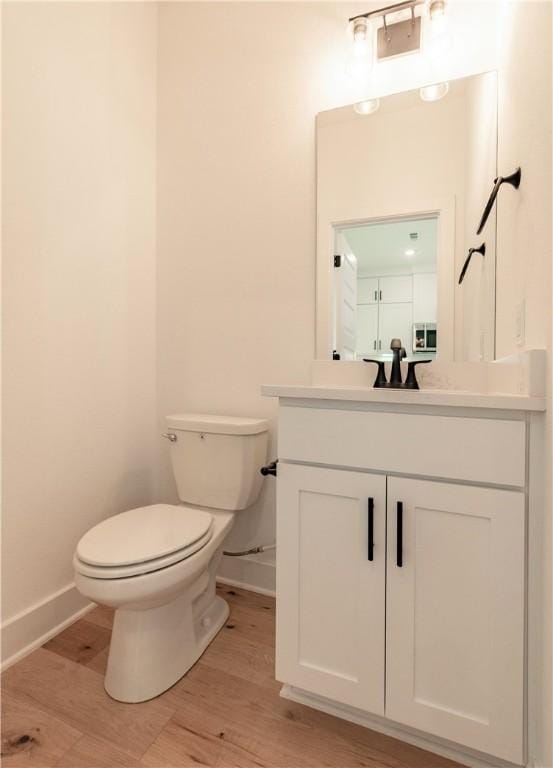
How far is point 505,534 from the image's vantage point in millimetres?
770

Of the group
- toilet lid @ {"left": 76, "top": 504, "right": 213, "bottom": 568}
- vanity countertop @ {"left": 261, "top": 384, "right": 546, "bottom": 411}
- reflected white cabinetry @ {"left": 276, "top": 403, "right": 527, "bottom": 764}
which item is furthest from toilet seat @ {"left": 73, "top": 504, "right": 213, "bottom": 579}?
vanity countertop @ {"left": 261, "top": 384, "right": 546, "bottom": 411}

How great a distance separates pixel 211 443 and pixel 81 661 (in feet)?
2.63

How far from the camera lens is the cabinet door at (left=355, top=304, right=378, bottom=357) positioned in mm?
1335

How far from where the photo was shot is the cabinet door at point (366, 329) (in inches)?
52.6

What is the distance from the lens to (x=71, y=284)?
1.40 metres

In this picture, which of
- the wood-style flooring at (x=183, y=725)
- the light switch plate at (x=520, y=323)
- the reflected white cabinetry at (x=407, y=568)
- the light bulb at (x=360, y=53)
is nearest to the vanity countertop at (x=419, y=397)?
the reflected white cabinetry at (x=407, y=568)

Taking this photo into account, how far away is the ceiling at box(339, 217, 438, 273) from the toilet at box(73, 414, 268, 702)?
0.74 meters

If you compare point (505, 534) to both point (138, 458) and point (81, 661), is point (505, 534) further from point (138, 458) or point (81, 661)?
point (138, 458)

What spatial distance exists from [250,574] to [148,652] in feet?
1.93

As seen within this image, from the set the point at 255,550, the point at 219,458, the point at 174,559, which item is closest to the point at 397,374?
the point at 219,458

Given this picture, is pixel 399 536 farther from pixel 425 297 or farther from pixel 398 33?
pixel 398 33

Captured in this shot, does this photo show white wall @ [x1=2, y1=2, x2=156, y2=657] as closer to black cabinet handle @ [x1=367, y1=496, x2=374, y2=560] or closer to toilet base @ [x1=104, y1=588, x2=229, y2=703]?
toilet base @ [x1=104, y1=588, x2=229, y2=703]

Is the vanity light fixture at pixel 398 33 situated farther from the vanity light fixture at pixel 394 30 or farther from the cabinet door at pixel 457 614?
the cabinet door at pixel 457 614

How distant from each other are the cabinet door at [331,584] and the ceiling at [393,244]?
2.56ft
